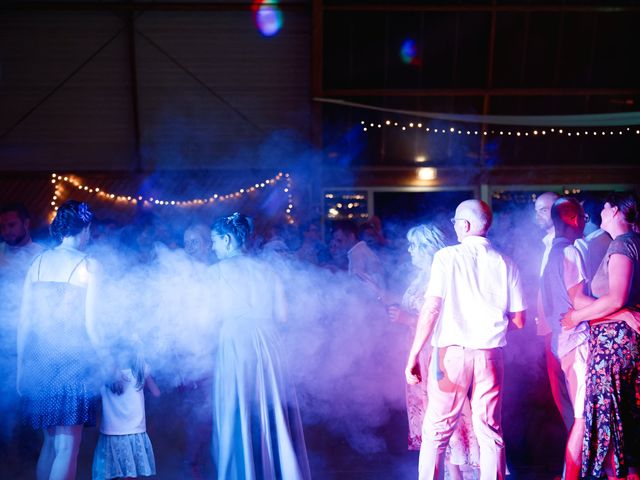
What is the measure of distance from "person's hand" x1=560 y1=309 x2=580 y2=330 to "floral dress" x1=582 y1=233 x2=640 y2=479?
4.8 inches

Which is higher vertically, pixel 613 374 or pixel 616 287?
pixel 616 287

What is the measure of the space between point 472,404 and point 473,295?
23.1 inches

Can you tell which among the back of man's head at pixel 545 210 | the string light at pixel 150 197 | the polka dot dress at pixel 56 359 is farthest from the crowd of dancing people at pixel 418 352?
the string light at pixel 150 197

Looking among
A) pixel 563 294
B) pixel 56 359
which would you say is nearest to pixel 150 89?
pixel 56 359

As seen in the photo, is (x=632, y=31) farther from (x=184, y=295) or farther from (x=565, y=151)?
(x=184, y=295)

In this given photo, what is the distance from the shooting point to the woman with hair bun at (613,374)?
11.7ft

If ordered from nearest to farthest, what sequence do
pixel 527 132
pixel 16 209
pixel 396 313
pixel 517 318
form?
pixel 517 318, pixel 396 313, pixel 16 209, pixel 527 132

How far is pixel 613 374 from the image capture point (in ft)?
11.8

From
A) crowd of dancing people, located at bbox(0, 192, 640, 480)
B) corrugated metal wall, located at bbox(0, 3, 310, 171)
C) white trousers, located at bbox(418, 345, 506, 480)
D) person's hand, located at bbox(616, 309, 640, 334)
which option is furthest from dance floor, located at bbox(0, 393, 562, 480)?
corrugated metal wall, located at bbox(0, 3, 310, 171)

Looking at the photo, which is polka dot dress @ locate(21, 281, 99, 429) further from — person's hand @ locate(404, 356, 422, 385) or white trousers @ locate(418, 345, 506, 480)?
white trousers @ locate(418, 345, 506, 480)

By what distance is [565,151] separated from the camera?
1201cm

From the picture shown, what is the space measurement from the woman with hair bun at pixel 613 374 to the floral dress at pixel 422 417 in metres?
0.64

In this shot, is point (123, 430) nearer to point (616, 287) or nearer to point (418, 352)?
point (418, 352)

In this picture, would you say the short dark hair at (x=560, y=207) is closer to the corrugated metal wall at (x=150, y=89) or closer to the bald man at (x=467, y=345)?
the bald man at (x=467, y=345)
